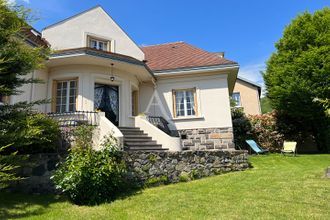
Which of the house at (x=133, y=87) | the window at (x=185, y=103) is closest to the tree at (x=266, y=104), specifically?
the house at (x=133, y=87)

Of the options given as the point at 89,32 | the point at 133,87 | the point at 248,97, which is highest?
the point at 89,32

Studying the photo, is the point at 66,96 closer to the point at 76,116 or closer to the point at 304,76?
the point at 76,116

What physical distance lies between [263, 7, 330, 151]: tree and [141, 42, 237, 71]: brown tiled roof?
5.56m

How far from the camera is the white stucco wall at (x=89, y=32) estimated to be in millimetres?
13164

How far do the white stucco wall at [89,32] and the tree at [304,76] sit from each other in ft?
30.9

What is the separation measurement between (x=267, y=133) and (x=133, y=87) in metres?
9.41

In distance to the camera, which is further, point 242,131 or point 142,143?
point 242,131

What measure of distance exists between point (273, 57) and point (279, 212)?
1654 cm

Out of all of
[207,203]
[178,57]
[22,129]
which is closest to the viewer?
[207,203]

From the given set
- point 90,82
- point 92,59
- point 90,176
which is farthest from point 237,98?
point 90,176

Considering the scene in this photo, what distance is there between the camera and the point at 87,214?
5492 mm

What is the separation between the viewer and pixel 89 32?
13680 millimetres

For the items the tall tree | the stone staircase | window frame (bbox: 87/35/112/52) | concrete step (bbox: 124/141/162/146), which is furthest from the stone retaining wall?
window frame (bbox: 87/35/112/52)

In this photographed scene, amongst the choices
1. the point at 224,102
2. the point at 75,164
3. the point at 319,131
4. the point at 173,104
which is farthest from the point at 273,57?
the point at 75,164
